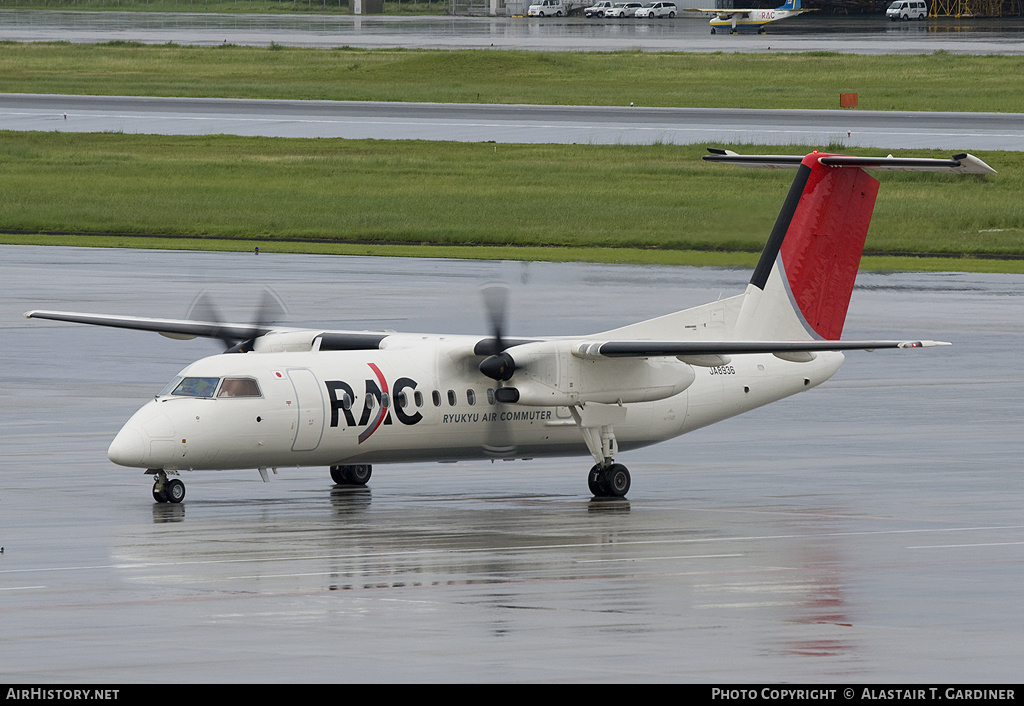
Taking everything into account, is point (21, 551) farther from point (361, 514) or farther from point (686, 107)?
point (686, 107)

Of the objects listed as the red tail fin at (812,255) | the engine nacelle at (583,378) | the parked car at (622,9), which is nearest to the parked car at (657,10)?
the parked car at (622,9)

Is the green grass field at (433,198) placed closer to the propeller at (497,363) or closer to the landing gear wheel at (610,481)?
the landing gear wheel at (610,481)

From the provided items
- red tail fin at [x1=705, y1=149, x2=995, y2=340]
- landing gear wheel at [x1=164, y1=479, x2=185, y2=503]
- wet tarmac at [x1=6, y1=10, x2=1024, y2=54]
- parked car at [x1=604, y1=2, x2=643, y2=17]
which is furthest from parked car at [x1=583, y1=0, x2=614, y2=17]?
landing gear wheel at [x1=164, y1=479, x2=185, y2=503]

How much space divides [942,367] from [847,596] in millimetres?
20434

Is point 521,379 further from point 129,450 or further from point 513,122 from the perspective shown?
point 513,122

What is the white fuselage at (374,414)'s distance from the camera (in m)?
22.6

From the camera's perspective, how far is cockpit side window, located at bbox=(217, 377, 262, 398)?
22.9 metres

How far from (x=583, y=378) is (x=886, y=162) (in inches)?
239

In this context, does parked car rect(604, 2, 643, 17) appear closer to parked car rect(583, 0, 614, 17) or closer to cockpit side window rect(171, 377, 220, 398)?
parked car rect(583, 0, 614, 17)

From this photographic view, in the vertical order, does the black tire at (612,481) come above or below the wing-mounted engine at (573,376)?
below

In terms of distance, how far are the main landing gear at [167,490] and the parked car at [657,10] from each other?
151089mm

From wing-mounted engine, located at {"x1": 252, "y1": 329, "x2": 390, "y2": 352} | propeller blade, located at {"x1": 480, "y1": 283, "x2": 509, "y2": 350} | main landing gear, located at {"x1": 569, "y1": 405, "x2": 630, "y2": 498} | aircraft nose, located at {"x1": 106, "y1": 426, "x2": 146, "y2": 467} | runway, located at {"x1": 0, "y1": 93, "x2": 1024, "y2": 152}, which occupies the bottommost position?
runway, located at {"x1": 0, "y1": 93, "x2": 1024, "y2": 152}

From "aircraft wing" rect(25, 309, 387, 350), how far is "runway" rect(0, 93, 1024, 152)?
48.9m

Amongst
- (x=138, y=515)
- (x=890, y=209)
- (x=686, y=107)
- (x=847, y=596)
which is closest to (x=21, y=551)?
(x=138, y=515)
